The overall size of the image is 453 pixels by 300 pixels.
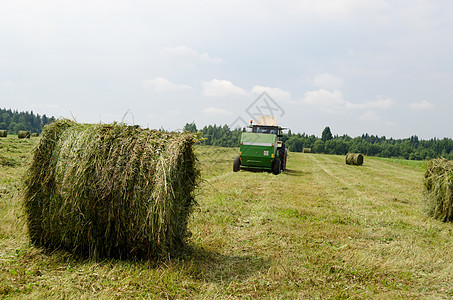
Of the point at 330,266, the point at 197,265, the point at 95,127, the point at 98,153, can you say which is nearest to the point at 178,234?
→ the point at 197,265

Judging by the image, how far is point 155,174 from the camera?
3.93 metres

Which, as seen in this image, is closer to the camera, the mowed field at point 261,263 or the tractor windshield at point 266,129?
the mowed field at point 261,263

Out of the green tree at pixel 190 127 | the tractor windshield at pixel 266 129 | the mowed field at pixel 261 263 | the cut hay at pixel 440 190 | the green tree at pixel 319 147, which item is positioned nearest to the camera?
the mowed field at pixel 261 263

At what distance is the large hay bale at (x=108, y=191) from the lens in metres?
3.95

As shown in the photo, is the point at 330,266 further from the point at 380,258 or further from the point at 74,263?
the point at 74,263

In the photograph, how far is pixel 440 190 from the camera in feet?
26.1

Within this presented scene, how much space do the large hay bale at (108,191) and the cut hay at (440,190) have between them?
708cm

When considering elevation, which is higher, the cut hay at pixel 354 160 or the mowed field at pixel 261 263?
the cut hay at pixel 354 160

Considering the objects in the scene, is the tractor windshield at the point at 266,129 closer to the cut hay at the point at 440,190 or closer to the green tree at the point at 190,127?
the cut hay at the point at 440,190

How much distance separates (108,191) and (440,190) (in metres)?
8.26

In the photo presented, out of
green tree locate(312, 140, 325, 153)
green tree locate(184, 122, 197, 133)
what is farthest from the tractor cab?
green tree locate(312, 140, 325, 153)

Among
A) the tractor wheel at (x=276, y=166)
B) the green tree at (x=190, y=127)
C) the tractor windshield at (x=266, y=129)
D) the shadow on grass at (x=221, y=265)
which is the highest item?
the tractor windshield at (x=266, y=129)

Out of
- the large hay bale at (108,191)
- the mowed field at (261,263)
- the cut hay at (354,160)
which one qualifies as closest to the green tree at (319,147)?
the cut hay at (354,160)

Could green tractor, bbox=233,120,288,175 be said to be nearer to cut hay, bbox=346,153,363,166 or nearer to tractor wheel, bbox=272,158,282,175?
tractor wheel, bbox=272,158,282,175
